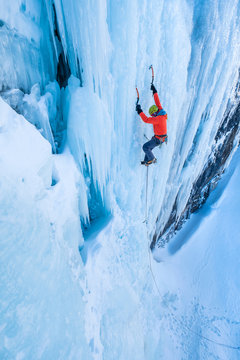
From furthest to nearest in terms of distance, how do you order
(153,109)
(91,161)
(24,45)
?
(153,109), (91,161), (24,45)

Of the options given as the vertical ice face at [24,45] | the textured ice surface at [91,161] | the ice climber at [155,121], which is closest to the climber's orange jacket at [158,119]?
the ice climber at [155,121]

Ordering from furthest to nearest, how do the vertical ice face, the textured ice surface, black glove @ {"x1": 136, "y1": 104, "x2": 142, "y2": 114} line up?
black glove @ {"x1": 136, "y1": 104, "x2": 142, "y2": 114} → the vertical ice face → the textured ice surface

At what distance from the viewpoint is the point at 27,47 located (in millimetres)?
1893

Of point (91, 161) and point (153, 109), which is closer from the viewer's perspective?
point (91, 161)

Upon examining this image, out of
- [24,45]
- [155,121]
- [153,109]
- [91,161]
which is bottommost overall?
[91,161]

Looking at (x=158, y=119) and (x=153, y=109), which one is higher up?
(x=153, y=109)

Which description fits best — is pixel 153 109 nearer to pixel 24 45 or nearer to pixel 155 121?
pixel 155 121

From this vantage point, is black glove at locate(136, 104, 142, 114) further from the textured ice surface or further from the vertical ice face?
the vertical ice face

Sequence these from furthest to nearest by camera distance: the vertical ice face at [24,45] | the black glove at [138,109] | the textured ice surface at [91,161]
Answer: the black glove at [138,109] < the vertical ice face at [24,45] < the textured ice surface at [91,161]

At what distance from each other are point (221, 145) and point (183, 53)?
15.6 feet

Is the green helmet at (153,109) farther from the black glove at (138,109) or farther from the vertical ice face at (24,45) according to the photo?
the vertical ice face at (24,45)

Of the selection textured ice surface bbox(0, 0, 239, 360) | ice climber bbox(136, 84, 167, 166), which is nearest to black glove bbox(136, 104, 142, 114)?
ice climber bbox(136, 84, 167, 166)

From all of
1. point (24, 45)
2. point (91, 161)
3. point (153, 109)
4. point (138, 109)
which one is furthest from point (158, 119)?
point (24, 45)

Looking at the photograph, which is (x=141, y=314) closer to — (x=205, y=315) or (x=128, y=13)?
(x=205, y=315)
